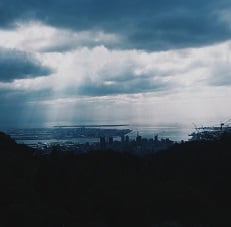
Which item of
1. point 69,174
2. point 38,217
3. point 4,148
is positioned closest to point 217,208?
point 69,174

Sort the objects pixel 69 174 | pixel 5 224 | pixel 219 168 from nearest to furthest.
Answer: pixel 5 224
pixel 69 174
pixel 219 168

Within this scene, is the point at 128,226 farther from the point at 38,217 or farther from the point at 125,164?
the point at 125,164

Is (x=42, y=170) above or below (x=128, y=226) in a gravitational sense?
above

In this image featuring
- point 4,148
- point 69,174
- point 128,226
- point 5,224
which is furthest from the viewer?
point 4,148

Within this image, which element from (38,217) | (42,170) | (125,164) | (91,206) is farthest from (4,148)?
(38,217)

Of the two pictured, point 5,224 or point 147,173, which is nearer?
point 5,224

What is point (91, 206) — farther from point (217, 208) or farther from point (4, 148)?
point (4, 148)
